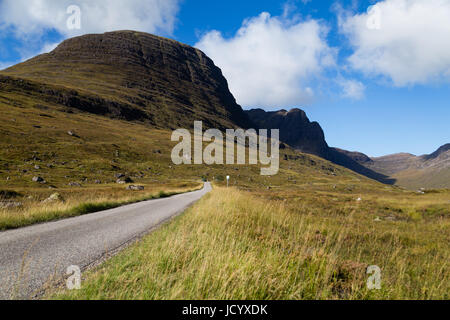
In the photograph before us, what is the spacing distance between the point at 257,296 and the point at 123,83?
21416 cm

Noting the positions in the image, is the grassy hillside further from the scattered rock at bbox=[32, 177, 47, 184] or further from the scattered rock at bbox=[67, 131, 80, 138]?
the scattered rock at bbox=[32, 177, 47, 184]

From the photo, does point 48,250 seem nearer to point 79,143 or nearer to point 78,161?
point 78,161

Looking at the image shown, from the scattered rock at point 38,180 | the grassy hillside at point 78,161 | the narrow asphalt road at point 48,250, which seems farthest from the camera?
the scattered rock at point 38,180

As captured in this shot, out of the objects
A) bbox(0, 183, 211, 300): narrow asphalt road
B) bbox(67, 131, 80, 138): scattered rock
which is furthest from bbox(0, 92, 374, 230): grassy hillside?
bbox(0, 183, 211, 300): narrow asphalt road

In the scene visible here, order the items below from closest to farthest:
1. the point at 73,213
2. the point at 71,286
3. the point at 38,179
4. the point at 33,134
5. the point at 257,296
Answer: the point at 257,296
the point at 71,286
the point at 73,213
the point at 38,179
the point at 33,134

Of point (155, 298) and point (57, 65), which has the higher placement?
point (57, 65)

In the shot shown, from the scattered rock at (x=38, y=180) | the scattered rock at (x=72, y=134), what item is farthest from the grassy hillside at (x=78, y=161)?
the scattered rock at (x=38, y=180)

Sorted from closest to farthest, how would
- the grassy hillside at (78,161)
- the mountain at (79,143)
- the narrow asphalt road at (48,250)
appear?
the narrow asphalt road at (48,250)
the grassy hillside at (78,161)
the mountain at (79,143)

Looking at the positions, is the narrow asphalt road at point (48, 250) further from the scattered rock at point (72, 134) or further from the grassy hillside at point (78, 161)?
the scattered rock at point (72, 134)

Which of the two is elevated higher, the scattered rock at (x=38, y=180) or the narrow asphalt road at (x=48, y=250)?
the narrow asphalt road at (x=48, y=250)

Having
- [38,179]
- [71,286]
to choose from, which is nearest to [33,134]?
[38,179]

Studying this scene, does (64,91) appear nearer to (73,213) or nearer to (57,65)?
(57,65)
